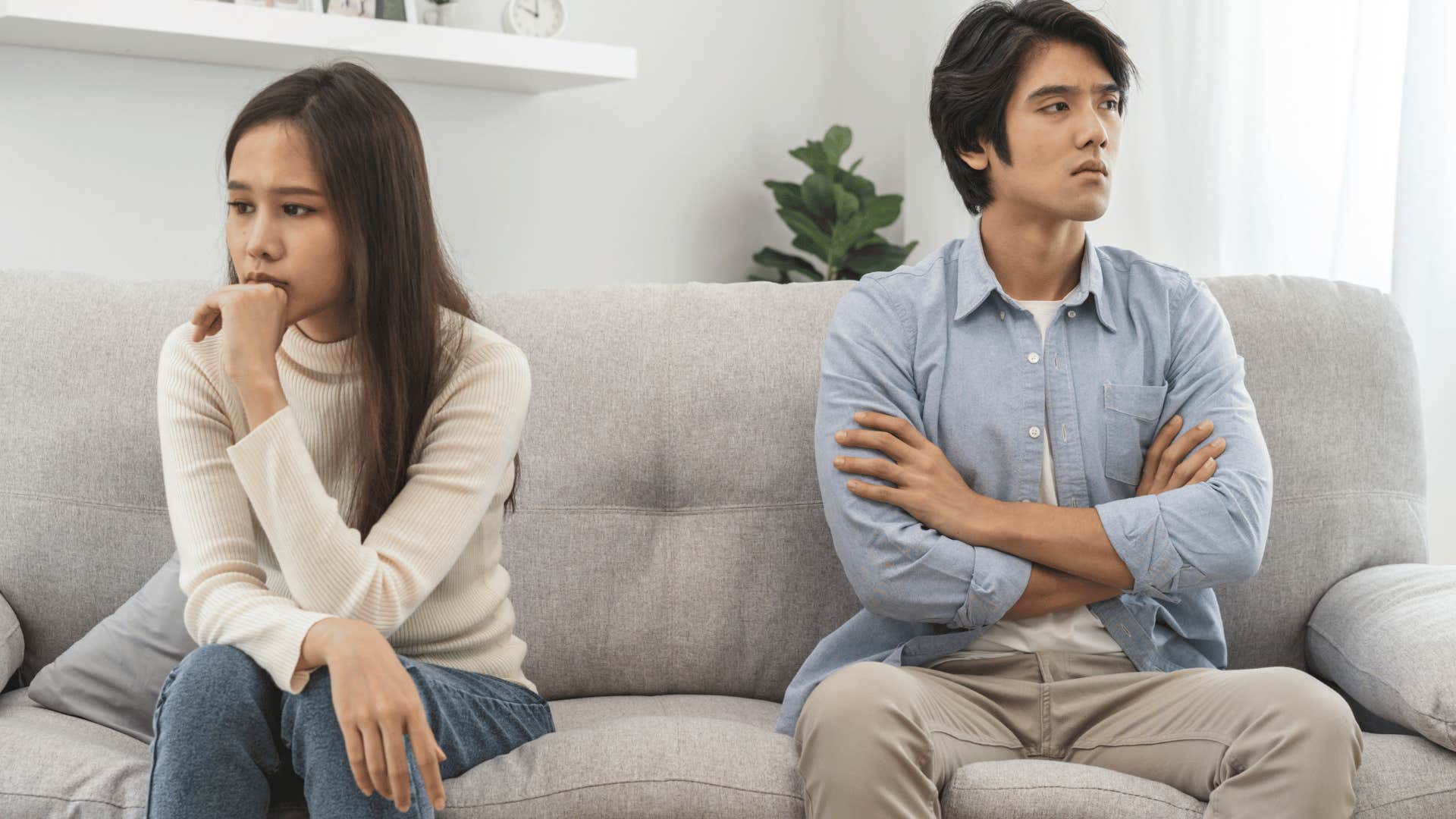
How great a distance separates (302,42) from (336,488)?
5.73 ft

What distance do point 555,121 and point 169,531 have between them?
2028 mm

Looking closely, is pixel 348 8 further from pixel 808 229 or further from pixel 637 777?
pixel 637 777

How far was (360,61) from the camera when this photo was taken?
3.07m

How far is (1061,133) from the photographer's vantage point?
5.95ft

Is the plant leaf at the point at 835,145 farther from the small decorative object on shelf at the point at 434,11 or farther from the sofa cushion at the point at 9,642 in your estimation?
the sofa cushion at the point at 9,642

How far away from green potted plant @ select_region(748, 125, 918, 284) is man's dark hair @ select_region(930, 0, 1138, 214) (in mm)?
1666

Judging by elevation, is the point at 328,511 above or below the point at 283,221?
below

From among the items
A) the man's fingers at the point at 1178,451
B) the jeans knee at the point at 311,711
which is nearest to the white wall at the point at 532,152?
the jeans knee at the point at 311,711

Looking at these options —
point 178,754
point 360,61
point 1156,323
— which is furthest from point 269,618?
point 360,61

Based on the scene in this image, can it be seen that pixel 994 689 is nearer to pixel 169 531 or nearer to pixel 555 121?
pixel 169 531

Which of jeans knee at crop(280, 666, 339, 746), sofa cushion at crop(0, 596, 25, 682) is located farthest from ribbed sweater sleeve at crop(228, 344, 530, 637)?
sofa cushion at crop(0, 596, 25, 682)

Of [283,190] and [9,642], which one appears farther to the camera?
[9,642]

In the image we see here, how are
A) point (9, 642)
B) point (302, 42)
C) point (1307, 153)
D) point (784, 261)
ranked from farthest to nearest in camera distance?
point (784, 261) → point (302, 42) → point (1307, 153) → point (9, 642)

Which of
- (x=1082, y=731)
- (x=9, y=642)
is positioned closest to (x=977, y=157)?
(x=1082, y=731)
